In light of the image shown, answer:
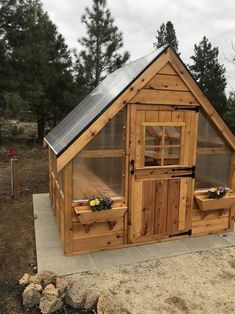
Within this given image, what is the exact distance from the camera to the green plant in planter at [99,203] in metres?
4.71

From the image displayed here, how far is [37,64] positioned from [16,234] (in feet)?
41.2

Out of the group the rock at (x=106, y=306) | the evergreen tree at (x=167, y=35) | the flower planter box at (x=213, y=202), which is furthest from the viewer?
the evergreen tree at (x=167, y=35)

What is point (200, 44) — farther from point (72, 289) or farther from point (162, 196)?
point (72, 289)

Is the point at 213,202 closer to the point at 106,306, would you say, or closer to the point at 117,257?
the point at 117,257

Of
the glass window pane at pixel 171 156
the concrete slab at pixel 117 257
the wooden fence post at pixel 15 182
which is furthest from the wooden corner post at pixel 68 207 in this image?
the wooden fence post at pixel 15 182

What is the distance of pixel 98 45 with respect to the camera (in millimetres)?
18047

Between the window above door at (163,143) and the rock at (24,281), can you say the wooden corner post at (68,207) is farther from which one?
the window above door at (163,143)

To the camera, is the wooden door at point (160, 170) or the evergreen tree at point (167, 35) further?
the evergreen tree at point (167, 35)

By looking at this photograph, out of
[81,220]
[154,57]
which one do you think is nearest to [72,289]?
[81,220]

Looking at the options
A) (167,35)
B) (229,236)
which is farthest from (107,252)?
(167,35)

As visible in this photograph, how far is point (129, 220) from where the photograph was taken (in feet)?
17.0

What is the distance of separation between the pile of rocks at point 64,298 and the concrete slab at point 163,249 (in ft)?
4.80

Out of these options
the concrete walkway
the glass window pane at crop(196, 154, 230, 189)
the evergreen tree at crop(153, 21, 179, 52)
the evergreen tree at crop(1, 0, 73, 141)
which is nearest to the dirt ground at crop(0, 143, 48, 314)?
the concrete walkway

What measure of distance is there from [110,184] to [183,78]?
2.26m
